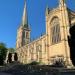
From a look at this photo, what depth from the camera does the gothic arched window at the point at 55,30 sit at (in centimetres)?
5125

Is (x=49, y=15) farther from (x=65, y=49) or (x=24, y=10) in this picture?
(x=24, y=10)

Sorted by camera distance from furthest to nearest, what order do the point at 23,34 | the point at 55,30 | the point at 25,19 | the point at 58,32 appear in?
the point at 25,19 < the point at 23,34 < the point at 55,30 < the point at 58,32

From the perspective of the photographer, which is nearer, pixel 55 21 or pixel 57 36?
pixel 57 36

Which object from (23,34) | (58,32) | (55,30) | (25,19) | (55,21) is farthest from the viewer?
(25,19)

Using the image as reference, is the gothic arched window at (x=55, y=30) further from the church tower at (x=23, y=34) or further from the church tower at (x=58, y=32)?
the church tower at (x=23, y=34)

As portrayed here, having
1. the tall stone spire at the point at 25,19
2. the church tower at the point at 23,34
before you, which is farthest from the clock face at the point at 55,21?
the tall stone spire at the point at 25,19

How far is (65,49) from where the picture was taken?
46.1 metres

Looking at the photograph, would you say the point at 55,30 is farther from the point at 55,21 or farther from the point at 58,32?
the point at 55,21

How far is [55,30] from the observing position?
52.6 meters

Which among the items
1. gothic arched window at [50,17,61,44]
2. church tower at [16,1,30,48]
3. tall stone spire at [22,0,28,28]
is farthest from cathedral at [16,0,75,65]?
tall stone spire at [22,0,28,28]

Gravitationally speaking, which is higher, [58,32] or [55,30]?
[55,30]

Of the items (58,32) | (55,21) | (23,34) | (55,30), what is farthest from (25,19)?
(58,32)

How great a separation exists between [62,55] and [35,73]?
27.3 meters

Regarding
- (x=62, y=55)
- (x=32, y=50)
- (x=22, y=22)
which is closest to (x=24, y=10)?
(x=22, y=22)
